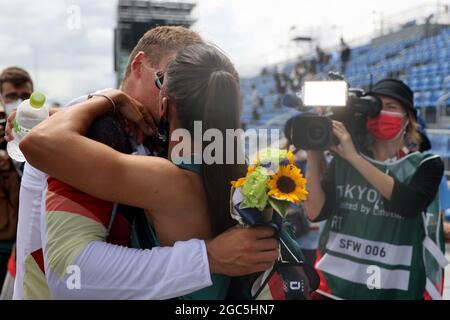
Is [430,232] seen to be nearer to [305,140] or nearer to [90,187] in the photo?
[305,140]

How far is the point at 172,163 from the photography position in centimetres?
108

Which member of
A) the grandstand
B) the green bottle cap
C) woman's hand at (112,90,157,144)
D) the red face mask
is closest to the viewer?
woman's hand at (112,90,157,144)

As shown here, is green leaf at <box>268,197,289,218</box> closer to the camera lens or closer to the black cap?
the camera lens

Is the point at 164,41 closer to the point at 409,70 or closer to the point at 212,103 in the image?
the point at 212,103

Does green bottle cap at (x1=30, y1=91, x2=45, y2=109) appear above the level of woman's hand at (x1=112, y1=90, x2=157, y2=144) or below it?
above

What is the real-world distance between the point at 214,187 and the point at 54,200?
1.10ft

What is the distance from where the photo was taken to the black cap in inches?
86.7

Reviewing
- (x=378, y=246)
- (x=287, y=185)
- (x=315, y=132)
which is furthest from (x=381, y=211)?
(x=287, y=185)

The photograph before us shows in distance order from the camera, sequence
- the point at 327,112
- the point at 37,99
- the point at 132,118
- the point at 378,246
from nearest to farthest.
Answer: the point at 132,118
the point at 37,99
the point at 378,246
the point at 327,112

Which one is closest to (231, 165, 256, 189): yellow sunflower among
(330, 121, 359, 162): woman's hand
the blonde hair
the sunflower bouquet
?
the sunflower bouquet

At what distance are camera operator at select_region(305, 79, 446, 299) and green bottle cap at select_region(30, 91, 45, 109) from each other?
3.93ft

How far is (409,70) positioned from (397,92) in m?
11.8
